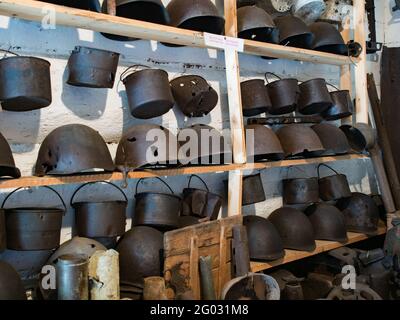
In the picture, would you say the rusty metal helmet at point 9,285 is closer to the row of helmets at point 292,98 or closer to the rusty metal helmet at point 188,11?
the rusty metal helmet at point 188,11

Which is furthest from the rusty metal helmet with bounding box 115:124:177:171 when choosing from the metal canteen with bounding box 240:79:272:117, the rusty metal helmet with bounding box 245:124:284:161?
the metal canteen with bounding box 240:79:272:117

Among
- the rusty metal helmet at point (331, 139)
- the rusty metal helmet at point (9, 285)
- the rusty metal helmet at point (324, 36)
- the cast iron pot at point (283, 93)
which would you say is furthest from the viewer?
the rusty metal helmet at point (324, 36)

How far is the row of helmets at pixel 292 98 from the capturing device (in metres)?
2.59

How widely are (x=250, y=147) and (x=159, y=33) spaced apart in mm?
919

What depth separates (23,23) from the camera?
6.64 feet

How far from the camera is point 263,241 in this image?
2461mm

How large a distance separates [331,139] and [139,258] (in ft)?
5.64

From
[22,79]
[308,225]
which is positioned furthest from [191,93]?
[308,225]

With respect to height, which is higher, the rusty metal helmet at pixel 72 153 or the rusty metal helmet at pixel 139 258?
the rusty metal helmet at pixel 72 153

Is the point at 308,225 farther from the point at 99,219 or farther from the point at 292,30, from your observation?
the point at 99,219

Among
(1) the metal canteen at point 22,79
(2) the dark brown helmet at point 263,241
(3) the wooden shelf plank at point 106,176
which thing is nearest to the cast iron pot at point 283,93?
(3) the wooden shelf plank at point 106,176

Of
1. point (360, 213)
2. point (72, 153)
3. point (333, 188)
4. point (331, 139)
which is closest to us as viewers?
point (72, 153)

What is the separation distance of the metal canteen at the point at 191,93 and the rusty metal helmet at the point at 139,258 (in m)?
0.85
